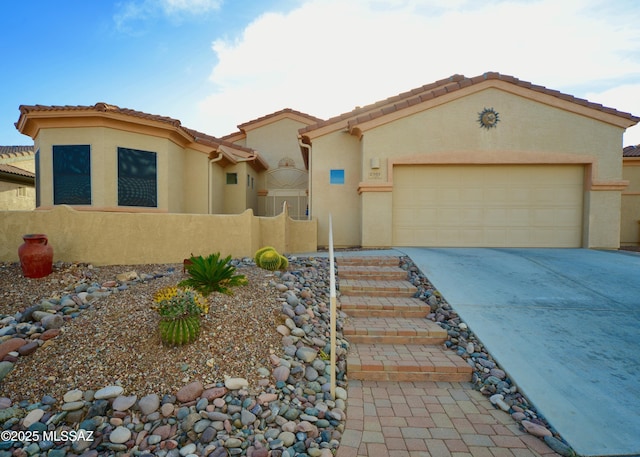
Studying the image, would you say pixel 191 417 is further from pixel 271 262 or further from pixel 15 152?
pixel 15 152

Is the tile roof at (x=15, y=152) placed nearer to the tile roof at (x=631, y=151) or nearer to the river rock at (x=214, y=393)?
the river rock at (x=214, y=393)

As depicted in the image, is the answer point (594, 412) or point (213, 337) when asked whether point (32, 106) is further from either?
point (594, 412)

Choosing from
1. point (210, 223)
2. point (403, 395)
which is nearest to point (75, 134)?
point (210, 223)

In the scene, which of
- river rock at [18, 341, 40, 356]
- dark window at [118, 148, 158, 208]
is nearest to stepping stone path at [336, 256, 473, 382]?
river rock at [18, 341, 40, 356]

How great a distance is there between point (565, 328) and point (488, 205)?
5.20 metres

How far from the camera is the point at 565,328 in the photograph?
4.06 meters

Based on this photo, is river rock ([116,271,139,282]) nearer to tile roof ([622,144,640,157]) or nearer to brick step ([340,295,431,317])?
brick step ([340,295,431,317])

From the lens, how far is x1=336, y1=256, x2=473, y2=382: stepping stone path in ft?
11.5

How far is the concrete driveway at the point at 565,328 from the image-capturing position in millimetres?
2730

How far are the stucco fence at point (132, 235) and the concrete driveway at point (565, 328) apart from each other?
411cm

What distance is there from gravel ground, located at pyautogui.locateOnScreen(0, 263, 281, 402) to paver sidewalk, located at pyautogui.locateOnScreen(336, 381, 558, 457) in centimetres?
113

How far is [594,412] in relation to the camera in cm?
277

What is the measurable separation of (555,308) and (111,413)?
5729 millimetres

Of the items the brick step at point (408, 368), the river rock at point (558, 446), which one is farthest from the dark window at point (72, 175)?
the river rock at point (558, 446)
